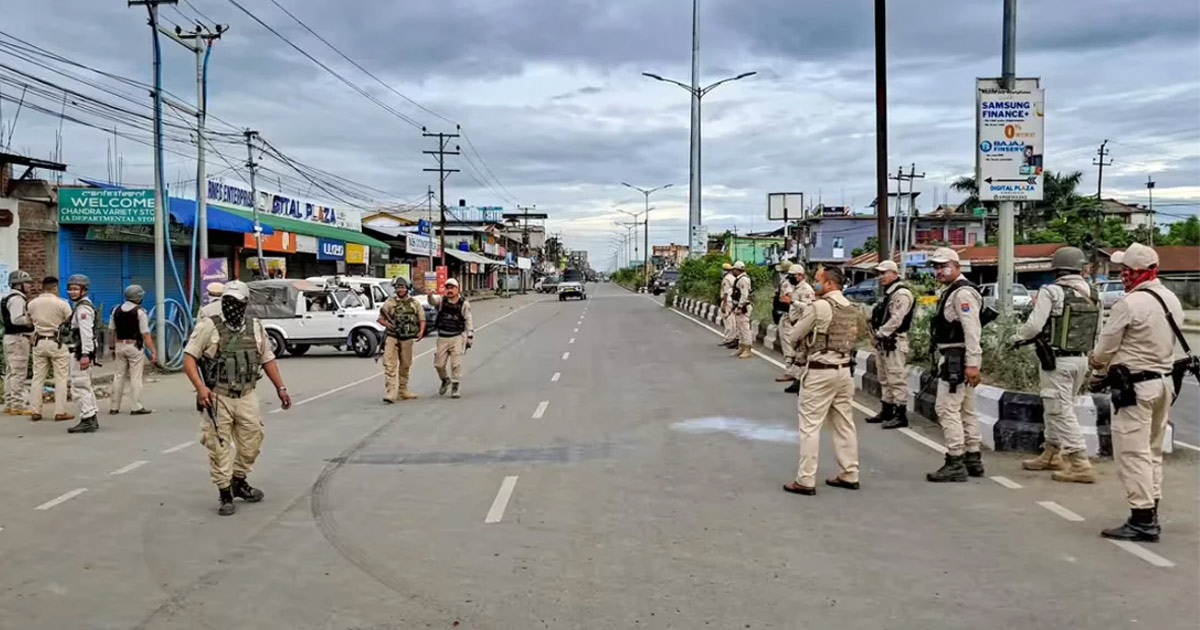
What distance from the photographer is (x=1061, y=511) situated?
734cm

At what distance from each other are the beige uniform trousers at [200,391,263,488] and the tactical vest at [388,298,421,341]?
7002 millimetres

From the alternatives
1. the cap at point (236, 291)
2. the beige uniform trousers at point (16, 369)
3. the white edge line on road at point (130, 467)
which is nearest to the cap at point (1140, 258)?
the cap at point (236, 291)

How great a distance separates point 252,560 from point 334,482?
7.97ft

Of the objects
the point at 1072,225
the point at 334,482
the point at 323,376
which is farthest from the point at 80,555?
the point at 1072,225

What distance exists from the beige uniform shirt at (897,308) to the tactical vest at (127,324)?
30.8ft

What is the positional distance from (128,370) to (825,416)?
31.8ft

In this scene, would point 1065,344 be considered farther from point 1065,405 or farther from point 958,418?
point 958,418

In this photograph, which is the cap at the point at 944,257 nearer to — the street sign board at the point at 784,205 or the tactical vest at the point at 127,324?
the tactical vest at the point at 127,324

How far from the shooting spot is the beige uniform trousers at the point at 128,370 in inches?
513

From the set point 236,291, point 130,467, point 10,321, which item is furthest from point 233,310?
point 10,321

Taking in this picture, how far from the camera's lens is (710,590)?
5.55m

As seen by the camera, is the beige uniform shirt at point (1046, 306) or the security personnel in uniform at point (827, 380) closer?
the security personnel in uniform at point (827, 380)

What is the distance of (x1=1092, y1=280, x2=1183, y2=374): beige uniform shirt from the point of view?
647 cm

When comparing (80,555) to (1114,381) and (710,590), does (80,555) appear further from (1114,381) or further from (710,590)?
(1114,381)
